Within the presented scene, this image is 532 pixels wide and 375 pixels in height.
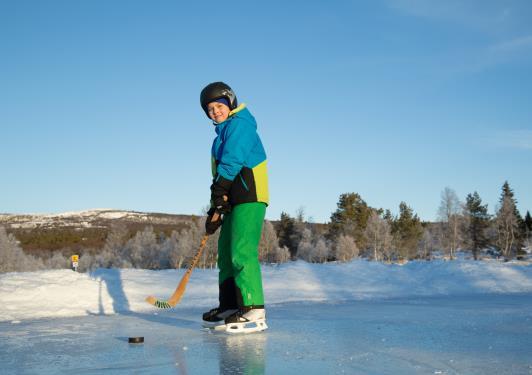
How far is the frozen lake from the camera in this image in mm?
2328

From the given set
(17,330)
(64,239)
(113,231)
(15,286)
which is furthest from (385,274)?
(64,239)

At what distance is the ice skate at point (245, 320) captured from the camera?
3.45 m

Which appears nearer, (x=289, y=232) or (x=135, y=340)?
(x=135, y=340)

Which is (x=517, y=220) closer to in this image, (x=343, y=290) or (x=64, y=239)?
(x=343, y=290)

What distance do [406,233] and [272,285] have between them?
54973mm

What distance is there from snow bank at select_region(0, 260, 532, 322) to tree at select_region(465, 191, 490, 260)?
4783 cm

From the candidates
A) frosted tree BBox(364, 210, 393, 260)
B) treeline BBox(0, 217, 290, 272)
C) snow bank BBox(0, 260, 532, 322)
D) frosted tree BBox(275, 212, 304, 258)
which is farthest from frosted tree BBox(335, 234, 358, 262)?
snow bank BBox(0, 260, 532, 322)

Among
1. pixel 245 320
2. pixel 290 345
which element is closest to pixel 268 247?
pixel 245 320

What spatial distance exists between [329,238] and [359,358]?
59.6m

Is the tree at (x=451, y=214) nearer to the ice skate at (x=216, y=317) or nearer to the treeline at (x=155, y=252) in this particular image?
the treeline at (x=155, y=252)

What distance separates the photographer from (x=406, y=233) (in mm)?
59875

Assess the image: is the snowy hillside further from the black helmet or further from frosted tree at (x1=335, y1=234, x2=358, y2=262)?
the black helmet

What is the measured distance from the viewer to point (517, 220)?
5478cm

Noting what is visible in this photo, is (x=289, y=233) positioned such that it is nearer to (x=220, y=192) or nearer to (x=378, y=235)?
(x=378, y=235)
